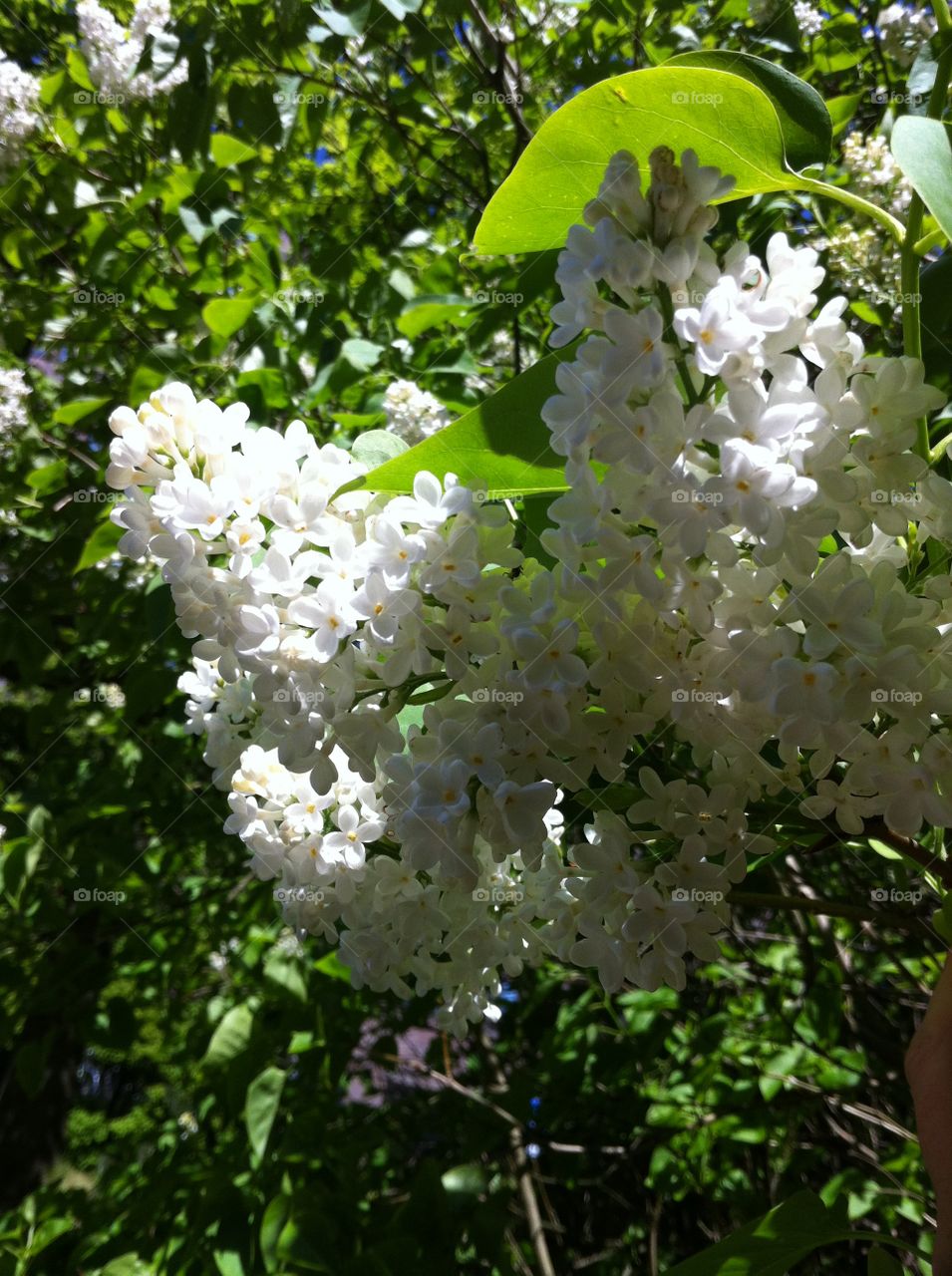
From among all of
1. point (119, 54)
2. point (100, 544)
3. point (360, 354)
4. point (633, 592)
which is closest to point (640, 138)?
point (633, 592)

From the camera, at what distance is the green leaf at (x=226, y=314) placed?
155 cm

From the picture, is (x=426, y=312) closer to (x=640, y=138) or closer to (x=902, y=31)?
(x=902, y=31)

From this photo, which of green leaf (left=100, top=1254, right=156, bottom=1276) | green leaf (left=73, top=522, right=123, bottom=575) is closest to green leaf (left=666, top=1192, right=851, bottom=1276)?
green leaf (left=100, top=1254, right=156, bottom=1276)

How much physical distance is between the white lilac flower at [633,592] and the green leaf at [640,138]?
0.21 feet

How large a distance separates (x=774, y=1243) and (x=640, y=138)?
0.86 meters

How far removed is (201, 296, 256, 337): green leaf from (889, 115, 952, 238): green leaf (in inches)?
46.6

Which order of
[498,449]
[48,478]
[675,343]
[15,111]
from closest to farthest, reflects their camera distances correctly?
[675,343], [498,449], [48,478], [15,111]

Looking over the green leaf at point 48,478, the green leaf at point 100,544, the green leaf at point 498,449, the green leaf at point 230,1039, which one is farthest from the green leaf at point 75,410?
the green leaf at point 498,449

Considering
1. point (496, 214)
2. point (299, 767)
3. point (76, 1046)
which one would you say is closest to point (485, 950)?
point (299, 767)

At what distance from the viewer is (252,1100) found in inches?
56.7

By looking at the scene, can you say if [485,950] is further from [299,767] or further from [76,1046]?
[76,1046]

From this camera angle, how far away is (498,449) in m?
0.65

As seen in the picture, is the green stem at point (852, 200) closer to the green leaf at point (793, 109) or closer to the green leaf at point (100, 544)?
the green leaf at point (793, 109)

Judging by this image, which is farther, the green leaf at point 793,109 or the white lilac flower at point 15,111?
the white lilac flower at point 15,111
